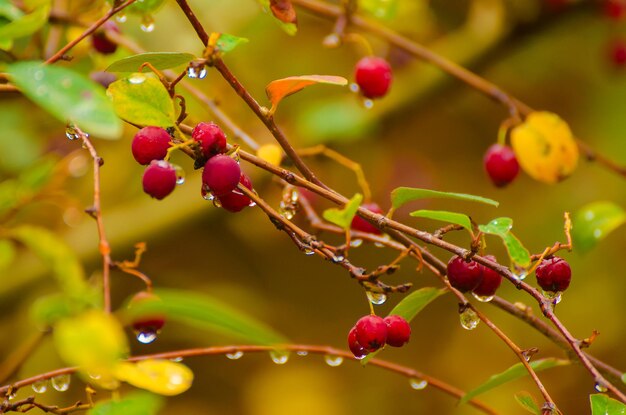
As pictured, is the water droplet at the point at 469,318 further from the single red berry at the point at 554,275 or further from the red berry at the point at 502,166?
the red berry at the point at 502,166

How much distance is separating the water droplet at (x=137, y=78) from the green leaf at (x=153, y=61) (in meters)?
0.01

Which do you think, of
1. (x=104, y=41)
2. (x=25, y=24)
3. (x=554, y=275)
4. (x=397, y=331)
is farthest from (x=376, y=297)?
(x=104, y=41)

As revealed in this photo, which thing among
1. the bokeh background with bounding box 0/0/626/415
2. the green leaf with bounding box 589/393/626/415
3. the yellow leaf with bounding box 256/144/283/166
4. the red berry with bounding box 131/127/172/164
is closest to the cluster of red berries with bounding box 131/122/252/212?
the red berry with bounding box 131/127/172/164

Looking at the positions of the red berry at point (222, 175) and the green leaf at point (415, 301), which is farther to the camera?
the green leaf at point (415, 301)

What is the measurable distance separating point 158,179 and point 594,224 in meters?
0.60

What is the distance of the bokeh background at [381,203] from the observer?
1435 millimetres

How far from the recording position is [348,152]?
157cm

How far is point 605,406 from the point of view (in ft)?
1.93

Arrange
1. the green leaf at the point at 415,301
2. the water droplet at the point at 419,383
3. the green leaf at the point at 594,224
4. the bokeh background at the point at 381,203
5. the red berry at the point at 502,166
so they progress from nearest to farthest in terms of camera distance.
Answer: the green leaf at the point at 415,301, the water droplet at the point at 419,383, the green leaf at the point at 594,224, the red berry at the point at 502,166, the bokeh background at the point at 381,203

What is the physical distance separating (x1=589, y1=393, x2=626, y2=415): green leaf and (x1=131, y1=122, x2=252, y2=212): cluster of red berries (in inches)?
13.0

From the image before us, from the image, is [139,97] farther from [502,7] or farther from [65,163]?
[502,7]

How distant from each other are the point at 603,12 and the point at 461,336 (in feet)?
2.52

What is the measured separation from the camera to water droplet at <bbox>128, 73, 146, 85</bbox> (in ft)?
1.78

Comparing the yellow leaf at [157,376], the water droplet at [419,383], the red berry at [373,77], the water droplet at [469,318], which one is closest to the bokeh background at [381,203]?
the red berry at [373,77]
